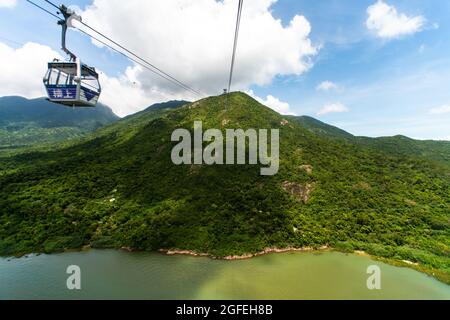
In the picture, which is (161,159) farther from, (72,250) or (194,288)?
(194,288)

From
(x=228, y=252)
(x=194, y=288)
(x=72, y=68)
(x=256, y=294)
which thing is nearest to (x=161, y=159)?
(x=228, y=252)

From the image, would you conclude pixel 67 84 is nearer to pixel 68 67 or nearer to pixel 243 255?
pixel 68 67

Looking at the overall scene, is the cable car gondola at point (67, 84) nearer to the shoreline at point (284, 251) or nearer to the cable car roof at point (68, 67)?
the cable car roof at point (68, 67)

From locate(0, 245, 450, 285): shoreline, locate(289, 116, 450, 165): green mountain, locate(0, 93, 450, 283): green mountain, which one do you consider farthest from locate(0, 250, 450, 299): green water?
locate(289, 116, 450, 165): green mountain

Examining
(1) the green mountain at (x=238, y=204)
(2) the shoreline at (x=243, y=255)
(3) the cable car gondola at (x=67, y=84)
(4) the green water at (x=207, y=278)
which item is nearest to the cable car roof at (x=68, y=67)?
(3) the cable car gondola at (x=67, y=84)

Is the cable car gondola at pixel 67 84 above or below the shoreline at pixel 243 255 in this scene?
above

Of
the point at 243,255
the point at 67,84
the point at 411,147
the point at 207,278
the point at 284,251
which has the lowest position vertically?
the point at 207,278

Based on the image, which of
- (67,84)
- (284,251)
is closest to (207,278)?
(284,251)
